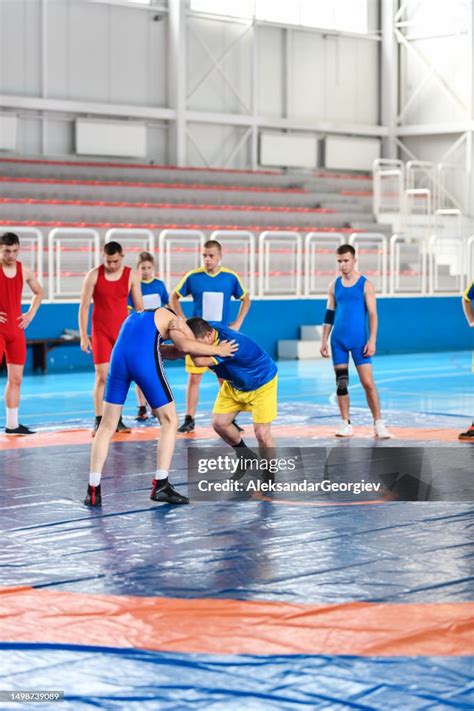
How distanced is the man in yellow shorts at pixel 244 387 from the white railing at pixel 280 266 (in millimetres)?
11654

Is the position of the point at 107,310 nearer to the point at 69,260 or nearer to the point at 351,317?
the point at 351,317

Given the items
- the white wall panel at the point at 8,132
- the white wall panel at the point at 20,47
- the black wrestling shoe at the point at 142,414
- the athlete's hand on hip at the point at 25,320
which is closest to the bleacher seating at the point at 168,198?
the white wall panel at the point at 8,132

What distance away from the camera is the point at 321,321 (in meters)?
21.0

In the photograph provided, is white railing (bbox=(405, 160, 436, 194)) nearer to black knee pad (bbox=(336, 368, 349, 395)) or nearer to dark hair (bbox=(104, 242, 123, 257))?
black knee pad (bbox=(336, 368, 349, 395))

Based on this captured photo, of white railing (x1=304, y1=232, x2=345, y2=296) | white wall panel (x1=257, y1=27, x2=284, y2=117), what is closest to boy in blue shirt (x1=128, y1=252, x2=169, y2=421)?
white railing (x1=304, y1=232, x2=345, y2=296)

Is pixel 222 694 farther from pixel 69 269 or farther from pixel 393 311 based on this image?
pixel 393 311

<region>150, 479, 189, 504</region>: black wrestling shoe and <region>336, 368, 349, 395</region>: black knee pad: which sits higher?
<region>336, 368, 349, 395</region>: black knee pad

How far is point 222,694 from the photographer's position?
4.22 metres

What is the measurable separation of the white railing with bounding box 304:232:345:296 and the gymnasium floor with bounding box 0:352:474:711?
38.9ft

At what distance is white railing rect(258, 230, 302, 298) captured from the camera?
19969 millimetres

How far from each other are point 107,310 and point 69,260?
A: 24.3 ft

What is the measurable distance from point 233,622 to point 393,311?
1732 cm

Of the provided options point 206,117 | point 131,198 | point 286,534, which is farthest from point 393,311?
point 286,534

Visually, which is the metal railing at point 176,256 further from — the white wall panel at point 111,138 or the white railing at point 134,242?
the white wall panel at point 111,138
